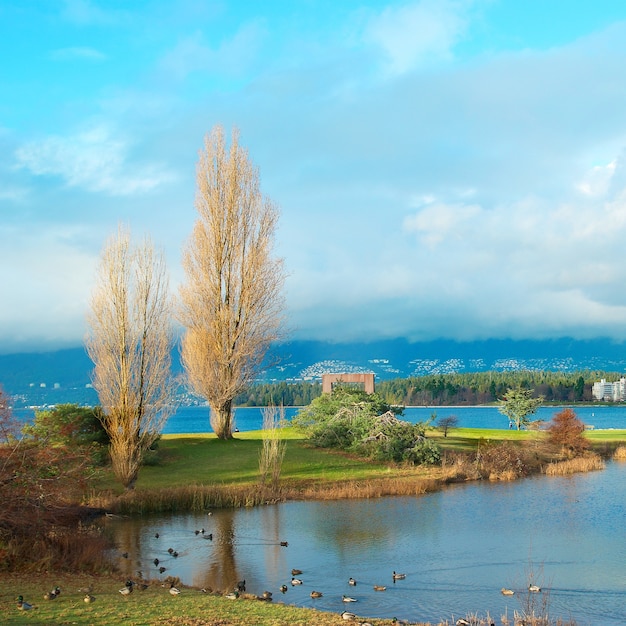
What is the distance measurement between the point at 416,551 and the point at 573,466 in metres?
19.1

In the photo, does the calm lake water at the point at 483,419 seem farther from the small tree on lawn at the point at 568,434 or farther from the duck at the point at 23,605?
the duck at the point at 23,605

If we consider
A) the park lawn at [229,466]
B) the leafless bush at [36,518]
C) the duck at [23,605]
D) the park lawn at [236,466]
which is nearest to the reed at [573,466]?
the park lawn at [236,466]

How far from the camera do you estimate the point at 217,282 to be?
36594mm

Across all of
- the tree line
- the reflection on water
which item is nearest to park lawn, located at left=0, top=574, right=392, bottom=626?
the reflection on water

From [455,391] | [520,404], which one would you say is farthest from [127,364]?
[455,391]

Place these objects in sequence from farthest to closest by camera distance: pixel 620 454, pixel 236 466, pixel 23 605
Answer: pixel 620 454
pixel 236 466
pixel 23 605

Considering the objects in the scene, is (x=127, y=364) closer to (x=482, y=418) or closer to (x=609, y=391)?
(x=482, y=418)

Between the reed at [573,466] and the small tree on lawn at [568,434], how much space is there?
3235 millimetres

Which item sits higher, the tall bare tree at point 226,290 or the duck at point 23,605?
the tall bare tree at point 226,290

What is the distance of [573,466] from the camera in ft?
109

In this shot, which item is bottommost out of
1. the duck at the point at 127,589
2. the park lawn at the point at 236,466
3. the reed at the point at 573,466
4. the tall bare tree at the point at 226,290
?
the reed at the point at 573,466

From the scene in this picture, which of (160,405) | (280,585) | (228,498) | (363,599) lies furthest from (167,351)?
(363,599)

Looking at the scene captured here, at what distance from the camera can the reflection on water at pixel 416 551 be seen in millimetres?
A: 13320

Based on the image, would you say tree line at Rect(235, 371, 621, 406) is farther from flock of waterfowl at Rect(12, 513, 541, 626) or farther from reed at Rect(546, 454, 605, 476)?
flock of waterfowl at Rect(12, 513, 541, 626)
